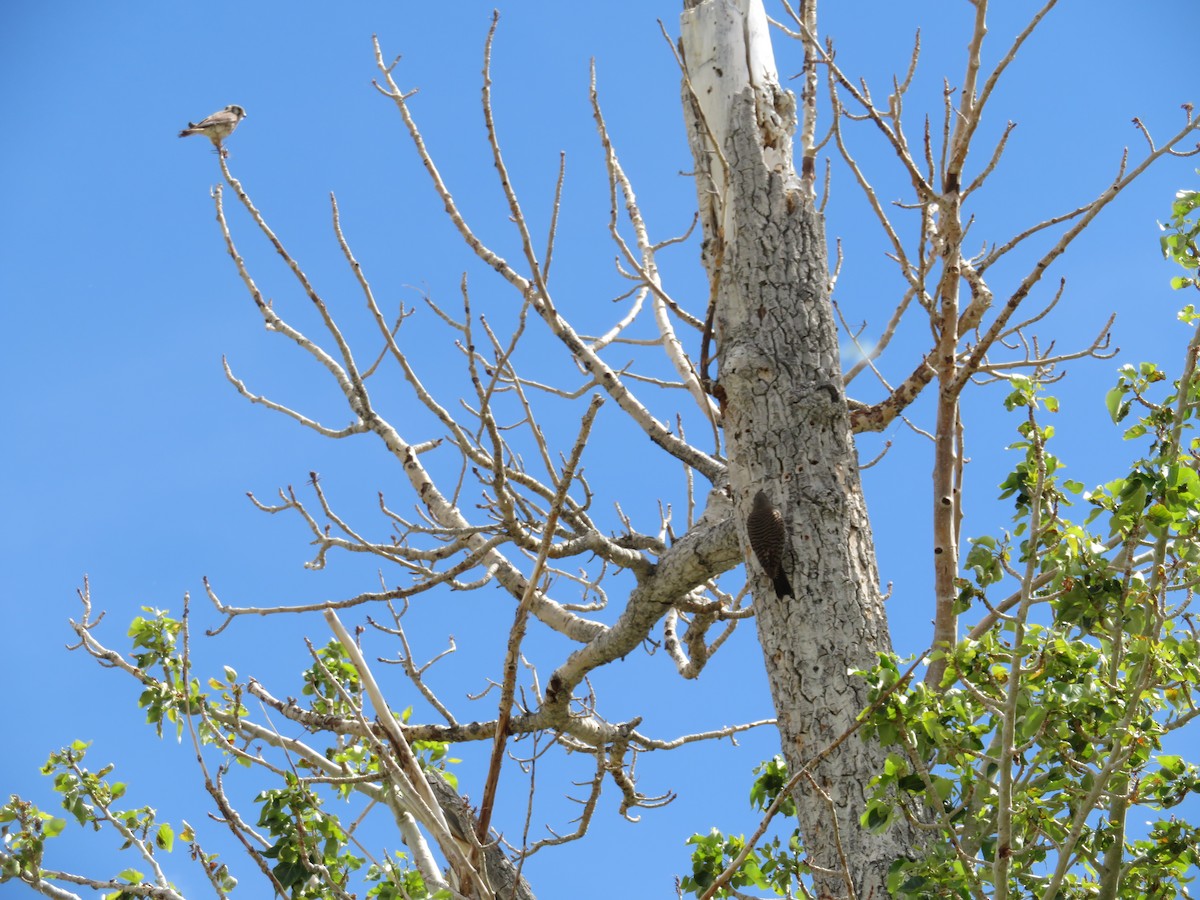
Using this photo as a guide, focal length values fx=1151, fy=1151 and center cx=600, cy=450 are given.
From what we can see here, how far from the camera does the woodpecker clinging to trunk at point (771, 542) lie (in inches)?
120

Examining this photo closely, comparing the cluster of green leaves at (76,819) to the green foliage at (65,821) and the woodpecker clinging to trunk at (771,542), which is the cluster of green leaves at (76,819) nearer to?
the green foliage at (65,821)

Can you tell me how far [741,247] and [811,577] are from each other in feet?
3.56

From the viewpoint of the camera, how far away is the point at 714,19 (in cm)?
390

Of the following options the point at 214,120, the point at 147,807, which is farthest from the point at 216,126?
the point at 147,807

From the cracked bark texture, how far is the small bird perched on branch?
8.73 ft

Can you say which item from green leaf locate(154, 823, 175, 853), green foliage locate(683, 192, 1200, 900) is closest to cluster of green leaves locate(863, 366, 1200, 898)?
green foliage locate(683, 192, 1200, 900)

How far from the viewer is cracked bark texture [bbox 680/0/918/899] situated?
2.87 meters

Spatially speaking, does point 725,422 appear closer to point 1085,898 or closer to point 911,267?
point 911,267

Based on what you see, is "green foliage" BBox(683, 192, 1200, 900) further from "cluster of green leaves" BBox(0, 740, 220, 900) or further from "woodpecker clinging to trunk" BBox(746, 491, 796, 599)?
"cluster of green leaves" BBox(0, 740, 220, 900)

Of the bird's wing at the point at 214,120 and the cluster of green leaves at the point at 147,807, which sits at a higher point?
the bird's wing at the point at 214,120

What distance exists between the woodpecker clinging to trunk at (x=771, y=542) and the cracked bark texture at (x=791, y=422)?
0.02 metres

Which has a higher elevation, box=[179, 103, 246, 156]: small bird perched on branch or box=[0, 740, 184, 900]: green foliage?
box=[179, 103, 246, 156]: small bird perched on branch

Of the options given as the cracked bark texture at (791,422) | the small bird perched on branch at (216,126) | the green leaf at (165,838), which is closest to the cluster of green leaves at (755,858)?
the cracked bark texture at (791,422)

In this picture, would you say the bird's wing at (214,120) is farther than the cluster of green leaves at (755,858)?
Yes
